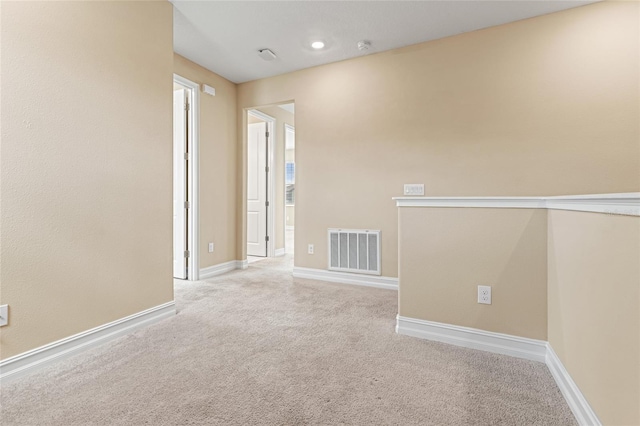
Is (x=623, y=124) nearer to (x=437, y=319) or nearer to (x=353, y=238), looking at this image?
(x=437, y=319)

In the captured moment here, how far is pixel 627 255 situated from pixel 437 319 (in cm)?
124

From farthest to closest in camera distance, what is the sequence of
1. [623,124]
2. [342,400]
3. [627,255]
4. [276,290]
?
[276,290], [623,124], [342,400], [627,255]

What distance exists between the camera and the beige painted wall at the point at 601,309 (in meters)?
1.00

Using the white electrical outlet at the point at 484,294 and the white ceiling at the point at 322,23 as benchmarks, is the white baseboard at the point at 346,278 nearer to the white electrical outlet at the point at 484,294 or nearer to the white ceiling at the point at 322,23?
the white electrical outlet at the point at 484,294

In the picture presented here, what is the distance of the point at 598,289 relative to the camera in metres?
1.22

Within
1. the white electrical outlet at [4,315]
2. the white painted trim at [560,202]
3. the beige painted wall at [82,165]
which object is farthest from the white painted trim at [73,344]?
the white painted trim at [560,202]

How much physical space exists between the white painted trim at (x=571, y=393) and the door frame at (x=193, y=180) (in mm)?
3463

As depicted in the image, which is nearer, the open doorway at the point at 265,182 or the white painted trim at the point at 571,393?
the white painted trim at the point at 571,393

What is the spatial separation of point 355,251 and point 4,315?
292 cm

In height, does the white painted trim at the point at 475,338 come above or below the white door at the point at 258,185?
below

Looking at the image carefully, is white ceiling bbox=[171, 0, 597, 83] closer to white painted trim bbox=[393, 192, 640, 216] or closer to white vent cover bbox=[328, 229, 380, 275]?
white painted trim bbox=[393, 192, 640, 216]

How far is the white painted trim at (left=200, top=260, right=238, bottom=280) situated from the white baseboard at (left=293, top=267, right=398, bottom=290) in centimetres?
96

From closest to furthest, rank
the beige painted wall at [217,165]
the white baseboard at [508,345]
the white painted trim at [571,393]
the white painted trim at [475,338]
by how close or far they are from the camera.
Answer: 1. the white painted trim at [571,393]
2. the white baseboard at [508,345]
3. the white painted trim at [475,338]
4. the beige painted wall at [217,165]

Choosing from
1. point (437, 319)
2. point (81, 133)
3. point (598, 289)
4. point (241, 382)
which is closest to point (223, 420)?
point (241, 382)
